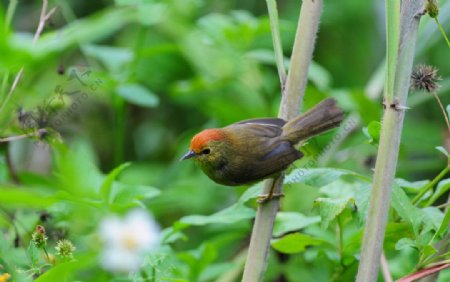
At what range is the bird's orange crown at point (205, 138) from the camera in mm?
2928

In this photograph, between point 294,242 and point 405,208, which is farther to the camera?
point 294,242

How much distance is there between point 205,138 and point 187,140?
1.45 m

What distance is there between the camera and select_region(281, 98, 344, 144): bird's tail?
8.82ft

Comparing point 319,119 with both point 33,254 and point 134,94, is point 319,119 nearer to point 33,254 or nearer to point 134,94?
point 134,94

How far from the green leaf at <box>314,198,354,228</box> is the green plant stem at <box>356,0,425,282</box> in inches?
8.6

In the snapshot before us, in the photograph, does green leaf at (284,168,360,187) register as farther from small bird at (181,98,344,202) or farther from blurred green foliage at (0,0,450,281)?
small bird at (181,98,344,202)

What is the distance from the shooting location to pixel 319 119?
8.92 feet

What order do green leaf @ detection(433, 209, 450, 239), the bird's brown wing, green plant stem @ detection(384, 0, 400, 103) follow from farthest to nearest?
the bird's brown wing, green leaf @ detection(433, 209, 450, 239), green plant stem @ detection(384, 0, 400, 103)

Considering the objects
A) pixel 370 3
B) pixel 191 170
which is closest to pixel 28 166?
pixel 191 170

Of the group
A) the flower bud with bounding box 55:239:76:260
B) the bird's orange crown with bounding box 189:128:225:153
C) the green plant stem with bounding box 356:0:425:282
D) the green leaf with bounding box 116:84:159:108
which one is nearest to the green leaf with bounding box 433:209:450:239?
the green plant stem with bounding box 356:0:425:282

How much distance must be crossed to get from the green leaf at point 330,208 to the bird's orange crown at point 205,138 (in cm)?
85

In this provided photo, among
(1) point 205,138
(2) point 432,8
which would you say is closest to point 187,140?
(1) point 205,138

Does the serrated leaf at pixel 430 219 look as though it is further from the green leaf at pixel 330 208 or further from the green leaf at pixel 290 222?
the green leaf at pixel 290 222

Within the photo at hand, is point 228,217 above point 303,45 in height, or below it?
below
